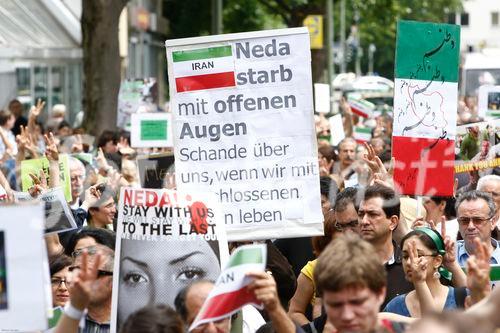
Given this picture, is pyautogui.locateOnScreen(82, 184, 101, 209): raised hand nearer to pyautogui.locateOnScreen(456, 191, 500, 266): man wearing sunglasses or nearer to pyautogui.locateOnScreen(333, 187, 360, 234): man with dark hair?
pyautogui.locateOnScreen(333, 187, 360, 234): man with dark hair

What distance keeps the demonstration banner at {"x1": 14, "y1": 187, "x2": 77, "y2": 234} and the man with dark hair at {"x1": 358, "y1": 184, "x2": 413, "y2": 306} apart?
1.69 meters

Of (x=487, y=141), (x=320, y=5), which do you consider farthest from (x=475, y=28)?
Answer: (x=487, y=141)

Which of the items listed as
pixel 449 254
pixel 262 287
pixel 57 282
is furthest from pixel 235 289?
pixel 57 282

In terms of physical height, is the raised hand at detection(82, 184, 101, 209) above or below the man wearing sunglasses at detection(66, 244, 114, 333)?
above

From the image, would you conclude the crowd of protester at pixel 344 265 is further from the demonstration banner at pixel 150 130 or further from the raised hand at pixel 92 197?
the demonstration banner at pixel 150 130

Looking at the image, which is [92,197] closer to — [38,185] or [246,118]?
[38,185]

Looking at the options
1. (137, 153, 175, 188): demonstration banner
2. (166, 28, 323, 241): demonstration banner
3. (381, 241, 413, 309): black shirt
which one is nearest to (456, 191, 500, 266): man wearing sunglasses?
(381, 241, 413, 309): black shirt

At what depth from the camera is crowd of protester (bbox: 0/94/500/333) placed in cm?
504

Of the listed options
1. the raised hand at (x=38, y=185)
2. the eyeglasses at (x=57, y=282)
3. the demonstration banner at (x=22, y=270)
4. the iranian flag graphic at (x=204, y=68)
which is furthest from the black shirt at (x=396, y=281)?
the raised hand at (x=38, y=185)

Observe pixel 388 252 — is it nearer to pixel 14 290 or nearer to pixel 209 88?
pixel 209 88

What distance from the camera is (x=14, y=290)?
5074 mm

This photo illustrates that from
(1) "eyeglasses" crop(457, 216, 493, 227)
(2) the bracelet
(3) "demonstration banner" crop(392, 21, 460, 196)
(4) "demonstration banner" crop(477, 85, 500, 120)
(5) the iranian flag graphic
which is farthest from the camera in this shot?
(4) "demonstration banner" crop(477, 85, 500, 120)

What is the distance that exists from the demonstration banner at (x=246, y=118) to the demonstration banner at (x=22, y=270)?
2.68 meters

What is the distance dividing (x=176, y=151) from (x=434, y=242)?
165cm
